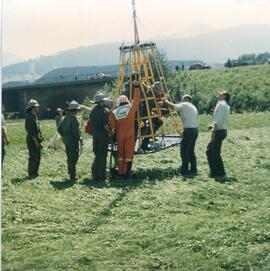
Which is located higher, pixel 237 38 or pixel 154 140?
pixel 237 38

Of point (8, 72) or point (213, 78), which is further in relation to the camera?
point (213, 78)

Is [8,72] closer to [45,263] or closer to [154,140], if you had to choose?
[45,263]

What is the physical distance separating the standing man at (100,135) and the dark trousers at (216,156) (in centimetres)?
189

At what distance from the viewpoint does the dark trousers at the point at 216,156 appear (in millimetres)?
9148

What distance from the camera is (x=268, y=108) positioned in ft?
45.4

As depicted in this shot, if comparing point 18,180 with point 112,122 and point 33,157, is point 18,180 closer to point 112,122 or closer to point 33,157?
point 33,157

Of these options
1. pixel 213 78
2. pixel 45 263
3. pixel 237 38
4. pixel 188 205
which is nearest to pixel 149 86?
pixel 237 38

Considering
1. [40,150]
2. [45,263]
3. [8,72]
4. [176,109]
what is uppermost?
[8,72]

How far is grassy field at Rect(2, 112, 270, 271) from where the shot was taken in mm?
5465

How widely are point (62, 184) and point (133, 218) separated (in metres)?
2.07

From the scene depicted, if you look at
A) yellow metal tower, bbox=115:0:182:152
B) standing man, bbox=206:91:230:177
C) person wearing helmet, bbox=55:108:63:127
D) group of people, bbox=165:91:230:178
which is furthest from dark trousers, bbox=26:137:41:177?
standing man, bbox=206:91:230:177

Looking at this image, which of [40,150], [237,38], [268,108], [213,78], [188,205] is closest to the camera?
[188,205]

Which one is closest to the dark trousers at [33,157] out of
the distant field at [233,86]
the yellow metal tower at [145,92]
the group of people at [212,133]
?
the yellow metal tower at [145,92]

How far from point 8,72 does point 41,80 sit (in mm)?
2220
